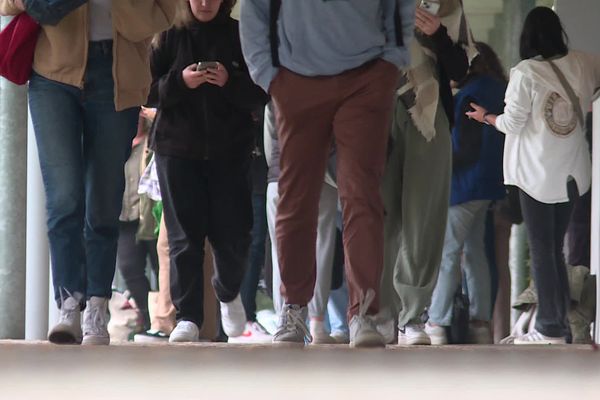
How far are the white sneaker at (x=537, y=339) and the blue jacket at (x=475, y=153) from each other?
→ 661 millimetres

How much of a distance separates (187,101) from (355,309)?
1190 mm

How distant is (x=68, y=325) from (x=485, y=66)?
2.73 metres

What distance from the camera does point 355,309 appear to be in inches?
188

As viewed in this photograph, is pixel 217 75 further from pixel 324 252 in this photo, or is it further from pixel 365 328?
pixel 365 328

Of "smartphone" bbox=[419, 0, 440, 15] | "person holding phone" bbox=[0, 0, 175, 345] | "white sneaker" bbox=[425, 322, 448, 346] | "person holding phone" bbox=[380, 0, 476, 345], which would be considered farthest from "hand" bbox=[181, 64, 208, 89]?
"white sneaker" bbox=[425, 322, 448, 346]

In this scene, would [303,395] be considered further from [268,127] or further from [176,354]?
[268,127]

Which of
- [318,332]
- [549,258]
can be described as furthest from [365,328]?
[549,258]

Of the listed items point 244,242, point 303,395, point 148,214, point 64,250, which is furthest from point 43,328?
point 303,395

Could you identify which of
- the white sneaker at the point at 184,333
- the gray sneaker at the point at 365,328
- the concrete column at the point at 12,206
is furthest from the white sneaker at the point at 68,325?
the concrete column at the point at 12,206

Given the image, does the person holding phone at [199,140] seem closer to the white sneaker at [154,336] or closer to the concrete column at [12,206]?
the white sneaker at [154,336]

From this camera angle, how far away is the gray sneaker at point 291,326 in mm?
4867

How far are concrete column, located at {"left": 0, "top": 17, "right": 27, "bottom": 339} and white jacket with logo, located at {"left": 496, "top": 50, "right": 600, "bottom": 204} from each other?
87.9 inches

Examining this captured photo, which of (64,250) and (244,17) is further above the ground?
(244,17)

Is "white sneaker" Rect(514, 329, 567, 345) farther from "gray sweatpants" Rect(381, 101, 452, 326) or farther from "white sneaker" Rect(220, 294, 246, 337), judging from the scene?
"white sneaker" Rect(220, 294, 246, 337)
